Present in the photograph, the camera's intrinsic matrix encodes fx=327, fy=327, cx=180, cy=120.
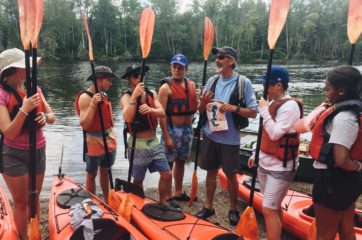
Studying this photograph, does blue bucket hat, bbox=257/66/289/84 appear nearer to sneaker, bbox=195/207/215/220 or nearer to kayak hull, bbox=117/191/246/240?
kayak hull, bbox=117/191/246/240

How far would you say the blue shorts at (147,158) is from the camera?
4.15 meters

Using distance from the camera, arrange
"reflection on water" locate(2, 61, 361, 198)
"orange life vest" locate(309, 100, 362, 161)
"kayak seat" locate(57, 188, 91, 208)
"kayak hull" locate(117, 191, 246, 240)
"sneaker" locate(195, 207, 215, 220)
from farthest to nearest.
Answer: "reflection on water" locate(2, 61, 361, 198), "sneaker" locate(195, 207, 215, 220), "kayak seat" locate(57, 188, 91, 208), "kayak hull" locate(117, 191, 246, 240), "orange life vest" locate(309, 100, 362, 161)

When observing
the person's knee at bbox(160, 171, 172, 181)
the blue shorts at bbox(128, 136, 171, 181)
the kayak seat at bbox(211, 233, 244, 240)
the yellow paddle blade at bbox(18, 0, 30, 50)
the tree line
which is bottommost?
the kayak seat at bbox(211, 233, 244, 240)

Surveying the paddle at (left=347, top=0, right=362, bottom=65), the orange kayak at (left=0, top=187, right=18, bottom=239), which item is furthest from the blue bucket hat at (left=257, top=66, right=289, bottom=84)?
the orange kayak at (left=0, top=187, right=18, bottom=239)

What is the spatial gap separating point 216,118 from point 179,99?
75 centimetres

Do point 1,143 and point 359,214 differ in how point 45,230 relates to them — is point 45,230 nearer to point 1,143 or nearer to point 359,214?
point 1,143

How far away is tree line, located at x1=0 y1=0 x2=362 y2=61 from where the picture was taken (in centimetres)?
5984

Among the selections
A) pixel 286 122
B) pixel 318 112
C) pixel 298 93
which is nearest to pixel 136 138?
pixel 286 122

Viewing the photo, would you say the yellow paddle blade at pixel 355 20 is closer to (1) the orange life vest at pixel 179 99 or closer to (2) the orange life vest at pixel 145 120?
(1) the orange life vest at pixel 179 99

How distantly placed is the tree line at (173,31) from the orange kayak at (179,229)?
54.8m

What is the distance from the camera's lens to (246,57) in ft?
205

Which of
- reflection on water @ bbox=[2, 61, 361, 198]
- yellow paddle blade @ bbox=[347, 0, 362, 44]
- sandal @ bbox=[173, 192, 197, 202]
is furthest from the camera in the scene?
reflection on water @ bbox=[2, 61, 361, 198]

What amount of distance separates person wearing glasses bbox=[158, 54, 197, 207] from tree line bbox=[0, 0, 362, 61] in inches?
2113

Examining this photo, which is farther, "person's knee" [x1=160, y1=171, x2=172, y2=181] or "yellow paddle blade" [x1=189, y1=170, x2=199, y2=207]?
"yellow paddle blade" [x1=189, y1=170, x2=199, y2=207]
